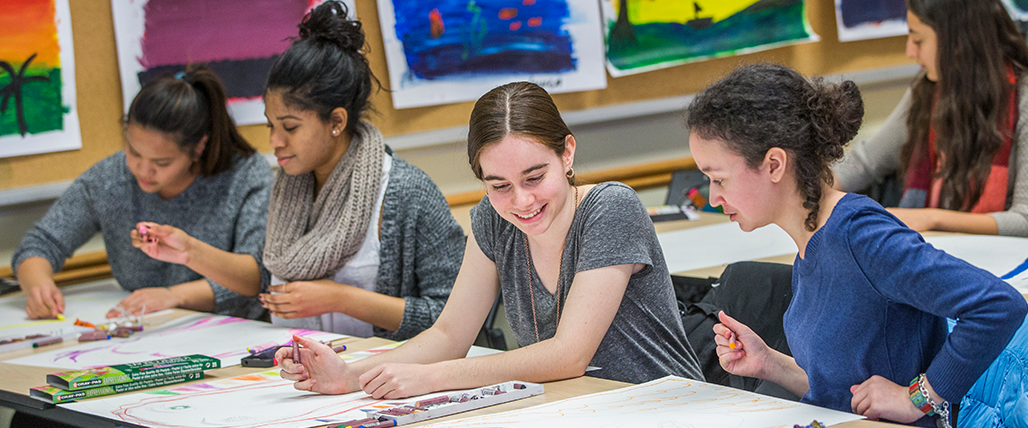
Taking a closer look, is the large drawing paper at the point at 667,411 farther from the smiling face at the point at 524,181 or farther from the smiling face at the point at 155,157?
the smiling face at the point at 155,157

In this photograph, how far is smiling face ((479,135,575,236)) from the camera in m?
1.35

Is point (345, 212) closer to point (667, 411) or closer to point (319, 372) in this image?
point (319, 372)

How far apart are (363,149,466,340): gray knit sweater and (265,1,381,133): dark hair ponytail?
0.67 feet

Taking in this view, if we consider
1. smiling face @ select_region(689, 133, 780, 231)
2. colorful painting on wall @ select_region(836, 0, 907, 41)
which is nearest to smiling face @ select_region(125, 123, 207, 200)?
smiling face @ select_region(689, 133, 780, 231)

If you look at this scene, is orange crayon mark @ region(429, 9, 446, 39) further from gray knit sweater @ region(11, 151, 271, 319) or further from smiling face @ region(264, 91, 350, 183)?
smiling face @ region(264, 91, 350, 183)

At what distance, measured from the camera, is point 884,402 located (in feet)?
3.45

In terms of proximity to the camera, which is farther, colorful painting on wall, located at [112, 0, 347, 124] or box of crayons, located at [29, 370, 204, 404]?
colorful painting on wall, located at [112, 0, 347, 124]

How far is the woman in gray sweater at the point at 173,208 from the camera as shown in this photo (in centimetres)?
215

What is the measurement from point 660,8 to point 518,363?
2202mm

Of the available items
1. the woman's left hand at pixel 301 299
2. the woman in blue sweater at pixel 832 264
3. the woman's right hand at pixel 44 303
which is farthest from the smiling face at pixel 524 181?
the woman's right hand at pixel 44 303

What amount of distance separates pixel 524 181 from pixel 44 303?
1379mm

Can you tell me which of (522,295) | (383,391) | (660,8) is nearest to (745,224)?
(522,295)

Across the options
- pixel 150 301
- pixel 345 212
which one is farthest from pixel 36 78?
pixel 345 212

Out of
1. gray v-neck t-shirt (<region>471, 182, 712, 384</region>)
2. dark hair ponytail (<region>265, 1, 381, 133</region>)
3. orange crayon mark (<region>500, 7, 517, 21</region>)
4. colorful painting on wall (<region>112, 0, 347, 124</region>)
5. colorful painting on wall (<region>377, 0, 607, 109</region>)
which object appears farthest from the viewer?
orange crayon mark (<region>500, 7, 517, 21</region>)
